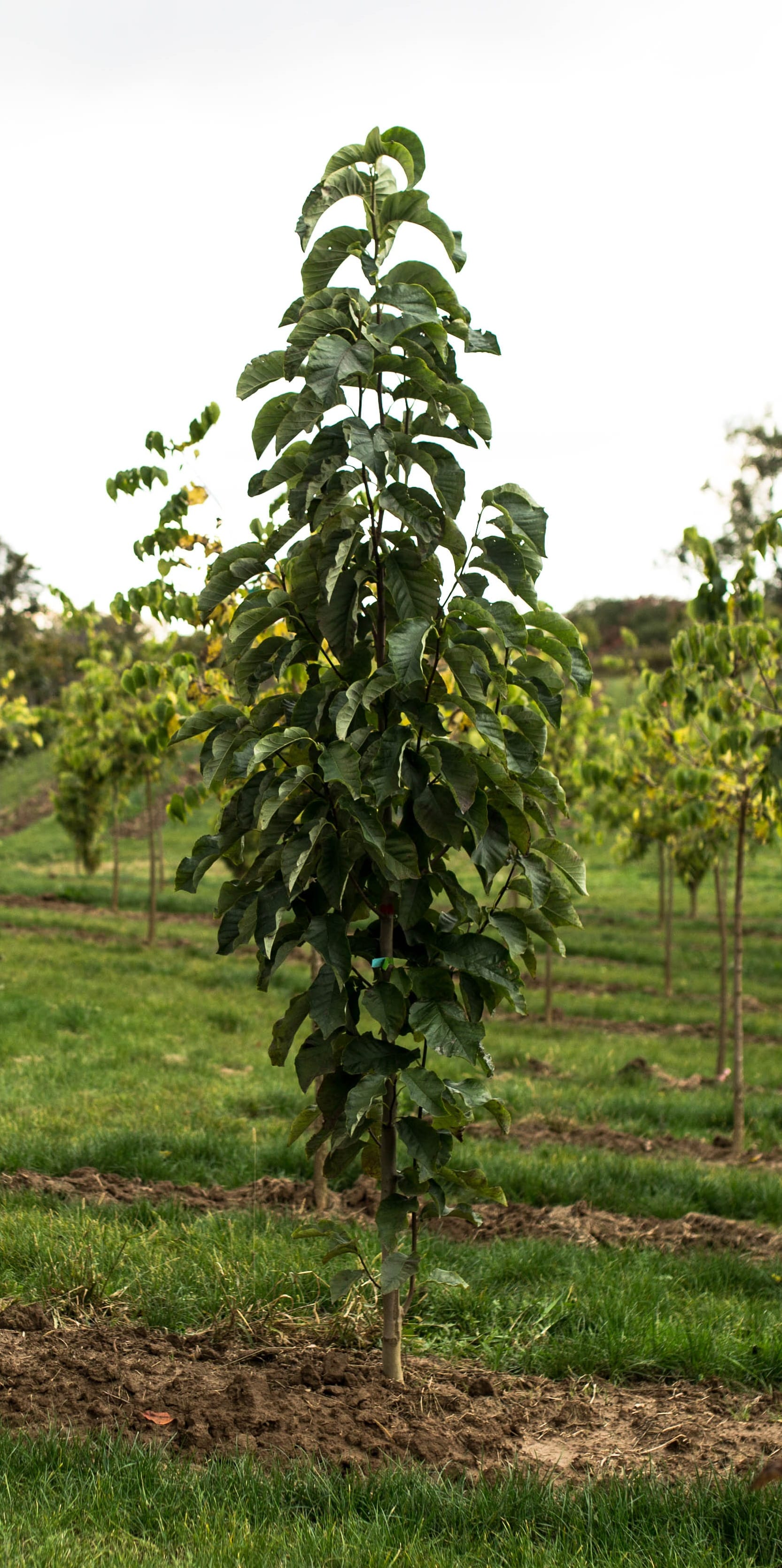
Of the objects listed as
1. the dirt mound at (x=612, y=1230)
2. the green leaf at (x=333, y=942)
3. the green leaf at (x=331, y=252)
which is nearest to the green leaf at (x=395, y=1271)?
the green leaf at (x=333, y=942)

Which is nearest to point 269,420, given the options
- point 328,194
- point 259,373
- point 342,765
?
point 259,373

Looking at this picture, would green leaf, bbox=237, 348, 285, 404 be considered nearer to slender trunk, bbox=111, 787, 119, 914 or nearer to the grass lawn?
the grass lawn

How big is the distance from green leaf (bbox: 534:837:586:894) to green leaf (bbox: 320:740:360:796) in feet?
2.37

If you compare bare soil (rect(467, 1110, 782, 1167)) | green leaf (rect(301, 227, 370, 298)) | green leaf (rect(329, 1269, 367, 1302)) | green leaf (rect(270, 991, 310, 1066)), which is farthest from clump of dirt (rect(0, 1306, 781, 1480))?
bare soil (rect(467, 1110, 782, 1167))

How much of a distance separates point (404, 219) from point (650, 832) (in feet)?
41.0

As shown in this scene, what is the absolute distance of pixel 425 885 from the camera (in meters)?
3.70

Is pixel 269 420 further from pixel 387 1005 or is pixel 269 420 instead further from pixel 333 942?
pixel 387 1005

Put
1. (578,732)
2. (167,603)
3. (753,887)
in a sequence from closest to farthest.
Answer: (167,603)
(578,732)
(753,887)

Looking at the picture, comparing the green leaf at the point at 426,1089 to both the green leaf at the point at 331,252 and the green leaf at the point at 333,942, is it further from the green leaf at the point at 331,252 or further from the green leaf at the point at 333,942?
the green leaf at the point at 331,252

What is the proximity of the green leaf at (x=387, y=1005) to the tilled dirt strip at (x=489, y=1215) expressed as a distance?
245cm

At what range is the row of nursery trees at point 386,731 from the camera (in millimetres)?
3484

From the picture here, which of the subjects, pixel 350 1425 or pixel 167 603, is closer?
pixel 350 1425

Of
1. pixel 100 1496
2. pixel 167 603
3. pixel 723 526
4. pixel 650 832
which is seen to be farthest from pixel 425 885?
pixel 723 526

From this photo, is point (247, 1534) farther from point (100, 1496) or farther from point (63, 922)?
point (63, 922)
